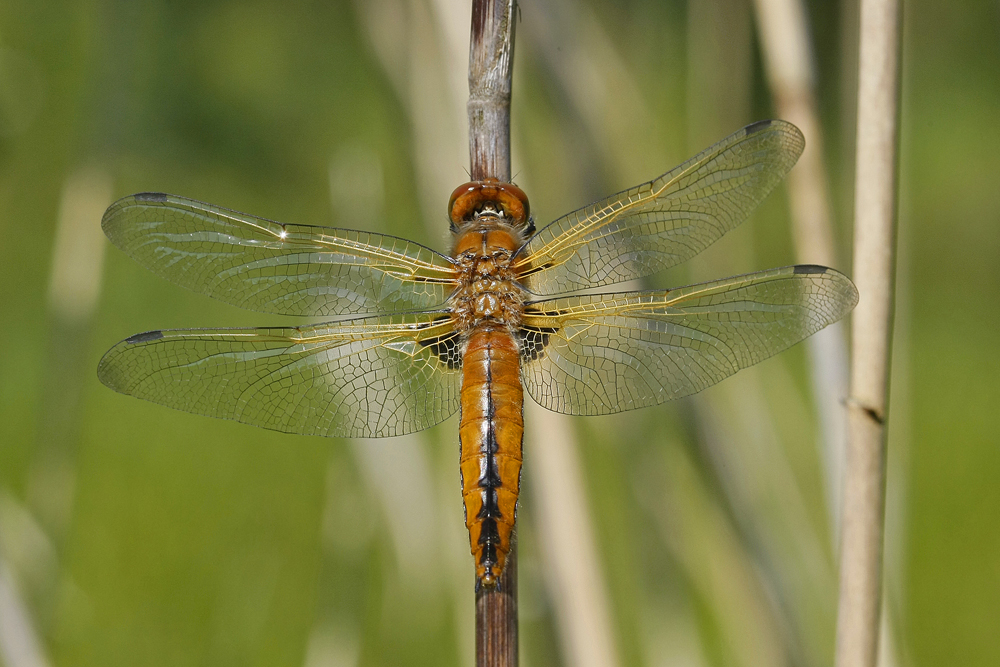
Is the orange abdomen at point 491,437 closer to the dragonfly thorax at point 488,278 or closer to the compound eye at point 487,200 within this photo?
the dragonfly thorax at point 488,278

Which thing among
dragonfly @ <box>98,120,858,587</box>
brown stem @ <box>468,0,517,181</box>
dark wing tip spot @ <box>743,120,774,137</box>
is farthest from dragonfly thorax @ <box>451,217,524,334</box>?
dark wing tip spot @ <box>743,120,774,137</box>

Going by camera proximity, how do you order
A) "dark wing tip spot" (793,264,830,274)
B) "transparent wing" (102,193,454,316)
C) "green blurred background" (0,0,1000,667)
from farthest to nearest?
1. "green blurred background" (0,0,1000,667)
2. "transparent wing" (102,193,454,316)
3. "dark wing tip spot" (793,264,830,274)

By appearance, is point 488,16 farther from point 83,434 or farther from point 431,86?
point 83,434

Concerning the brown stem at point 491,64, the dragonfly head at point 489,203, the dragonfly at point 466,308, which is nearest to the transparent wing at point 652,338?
the dragonfly at point 466,308

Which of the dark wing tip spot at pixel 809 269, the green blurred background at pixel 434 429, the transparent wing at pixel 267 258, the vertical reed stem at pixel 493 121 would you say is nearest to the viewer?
the vertical reed stem at pixel 493 121

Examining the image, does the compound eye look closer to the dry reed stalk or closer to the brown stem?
the brown stem

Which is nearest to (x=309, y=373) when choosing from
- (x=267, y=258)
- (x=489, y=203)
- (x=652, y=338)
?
(x=267, y=258)

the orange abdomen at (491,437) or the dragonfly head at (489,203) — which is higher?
the dragonfly head at (489,203)
